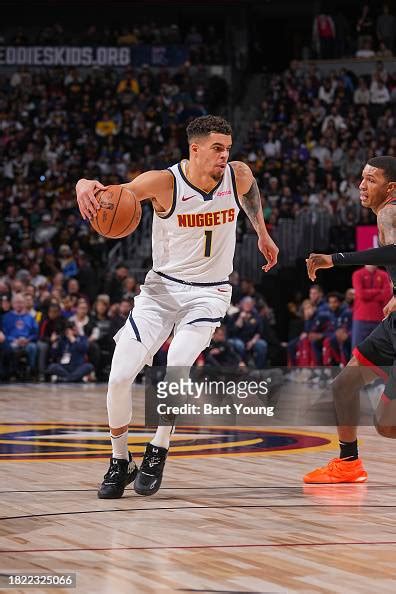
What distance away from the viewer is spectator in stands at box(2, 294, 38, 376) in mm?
16250

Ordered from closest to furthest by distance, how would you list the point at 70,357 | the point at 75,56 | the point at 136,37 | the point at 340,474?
the point at 340,474, the point at 70,357, the point at 75,56, the point at 136,37

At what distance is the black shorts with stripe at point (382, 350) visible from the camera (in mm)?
6594

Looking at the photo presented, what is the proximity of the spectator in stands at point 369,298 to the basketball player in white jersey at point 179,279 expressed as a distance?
673 cm

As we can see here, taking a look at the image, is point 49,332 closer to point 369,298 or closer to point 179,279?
point 369,298

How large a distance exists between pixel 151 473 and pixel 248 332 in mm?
9890

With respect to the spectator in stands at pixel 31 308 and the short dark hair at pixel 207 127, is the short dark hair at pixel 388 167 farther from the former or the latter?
the spectator in stands at pixel 31 308

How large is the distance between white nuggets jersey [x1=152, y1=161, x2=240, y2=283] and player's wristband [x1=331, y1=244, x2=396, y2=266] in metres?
0.80

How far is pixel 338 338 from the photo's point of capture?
15273 mm

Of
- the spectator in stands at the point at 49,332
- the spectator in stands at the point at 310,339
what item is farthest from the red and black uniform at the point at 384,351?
the spectator in stands at the point at 49,332

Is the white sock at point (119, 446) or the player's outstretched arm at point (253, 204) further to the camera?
the player's outstretched arm at point (253, 204)

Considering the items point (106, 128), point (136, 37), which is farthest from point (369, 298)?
point (136, 37)

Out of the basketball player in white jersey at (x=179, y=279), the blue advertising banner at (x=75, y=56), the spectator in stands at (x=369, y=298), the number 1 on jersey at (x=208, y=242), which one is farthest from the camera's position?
the blue advertising banner at (x=75, y=56)

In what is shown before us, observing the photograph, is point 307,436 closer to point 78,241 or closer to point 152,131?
point 78,241

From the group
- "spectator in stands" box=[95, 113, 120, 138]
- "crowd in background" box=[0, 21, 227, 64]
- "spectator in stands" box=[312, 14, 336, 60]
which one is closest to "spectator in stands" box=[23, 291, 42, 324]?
"spectator in stands" box=[95, 113, 120, 138]
